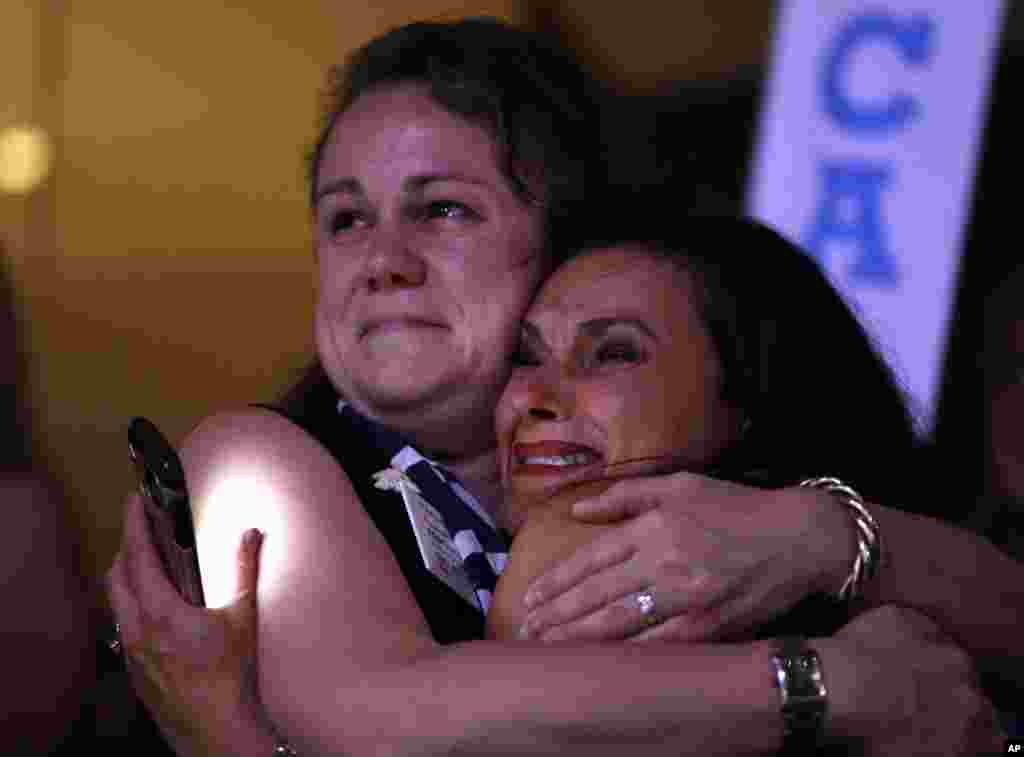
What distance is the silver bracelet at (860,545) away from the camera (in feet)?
5.55

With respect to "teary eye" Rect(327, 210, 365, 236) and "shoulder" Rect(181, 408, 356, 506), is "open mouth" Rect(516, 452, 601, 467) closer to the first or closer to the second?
"shoulder" Rect(181, 408, 356, 506)

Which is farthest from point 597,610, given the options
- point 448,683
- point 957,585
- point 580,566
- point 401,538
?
point 957,585

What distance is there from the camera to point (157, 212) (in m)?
4.06

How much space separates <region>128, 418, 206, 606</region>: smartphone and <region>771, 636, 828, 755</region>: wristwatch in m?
0.65

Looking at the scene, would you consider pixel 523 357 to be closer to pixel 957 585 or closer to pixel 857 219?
pixel 957 585

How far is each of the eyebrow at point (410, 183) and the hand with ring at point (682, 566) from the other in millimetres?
543

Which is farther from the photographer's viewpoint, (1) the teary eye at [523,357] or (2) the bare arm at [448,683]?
(1) the teary eye at [523,357]

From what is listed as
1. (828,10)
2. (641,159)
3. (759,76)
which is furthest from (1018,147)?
(641,159)

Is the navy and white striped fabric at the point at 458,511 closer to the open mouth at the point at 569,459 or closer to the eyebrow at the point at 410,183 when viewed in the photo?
the open mouth at the point at 569,459

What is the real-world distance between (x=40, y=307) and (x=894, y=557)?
2771mm

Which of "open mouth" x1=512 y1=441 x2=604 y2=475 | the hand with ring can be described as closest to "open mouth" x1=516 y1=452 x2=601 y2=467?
"open mouth" x1=512 y1=441 x2=604 y2=475

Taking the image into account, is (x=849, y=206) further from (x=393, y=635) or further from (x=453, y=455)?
(x=393, y=635)

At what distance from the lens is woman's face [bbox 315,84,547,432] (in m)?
1.95

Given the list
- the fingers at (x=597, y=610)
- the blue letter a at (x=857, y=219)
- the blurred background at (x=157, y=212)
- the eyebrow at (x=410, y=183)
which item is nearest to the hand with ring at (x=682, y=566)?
the fingers at (x=597, y=610)
